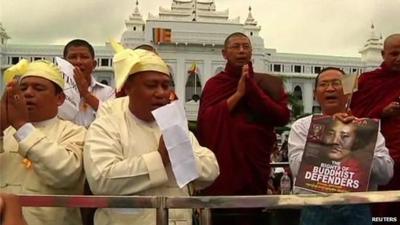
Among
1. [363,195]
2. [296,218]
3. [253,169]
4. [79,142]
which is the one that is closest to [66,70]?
[79,142]

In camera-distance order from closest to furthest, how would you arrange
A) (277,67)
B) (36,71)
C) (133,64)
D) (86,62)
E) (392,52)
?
1. (133,64)
2. (36,71)
3. (392,52)
4. (86,62)
5. (277,67)

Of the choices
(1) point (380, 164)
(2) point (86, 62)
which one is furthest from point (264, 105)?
(2) point (86, 62)

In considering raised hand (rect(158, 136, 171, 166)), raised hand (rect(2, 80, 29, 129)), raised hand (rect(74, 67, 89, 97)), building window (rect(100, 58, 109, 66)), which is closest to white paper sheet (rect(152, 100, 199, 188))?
raised hand (rect(158, 136, 171, 166))

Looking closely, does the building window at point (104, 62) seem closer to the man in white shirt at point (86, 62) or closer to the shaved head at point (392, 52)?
the man in white shirt at point (86, 62)

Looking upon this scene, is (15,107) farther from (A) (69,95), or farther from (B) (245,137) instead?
(B) (245,137)

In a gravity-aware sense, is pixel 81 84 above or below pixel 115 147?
above

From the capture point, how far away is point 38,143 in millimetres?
2713

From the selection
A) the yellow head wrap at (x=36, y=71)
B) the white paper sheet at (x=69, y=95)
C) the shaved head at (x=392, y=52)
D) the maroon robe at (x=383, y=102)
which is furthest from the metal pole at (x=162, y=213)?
the shaved head at (x=392, y=52)

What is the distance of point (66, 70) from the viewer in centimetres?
386

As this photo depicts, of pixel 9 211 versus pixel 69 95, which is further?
pixel 69 95

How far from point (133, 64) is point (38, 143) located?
534 mm

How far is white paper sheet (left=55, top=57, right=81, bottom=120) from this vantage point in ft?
12.0

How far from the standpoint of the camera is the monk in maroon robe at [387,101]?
12.9ft

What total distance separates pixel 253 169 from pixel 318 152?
1.28 meters
